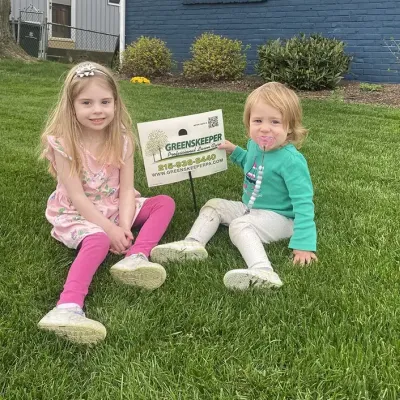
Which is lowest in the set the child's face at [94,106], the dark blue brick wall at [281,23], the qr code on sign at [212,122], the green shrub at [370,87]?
the green shrub at [370,87]

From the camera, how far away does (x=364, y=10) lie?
10469 millimetres

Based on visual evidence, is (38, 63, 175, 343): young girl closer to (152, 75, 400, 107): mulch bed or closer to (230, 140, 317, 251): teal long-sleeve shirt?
(230, 140, 317, 251): teal long-sleeve shirt

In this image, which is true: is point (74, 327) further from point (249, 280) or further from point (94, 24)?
point (94, 24)

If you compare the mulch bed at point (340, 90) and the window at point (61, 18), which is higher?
the window at point (61, 18)

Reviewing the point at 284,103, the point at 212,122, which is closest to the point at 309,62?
the point at 212,122

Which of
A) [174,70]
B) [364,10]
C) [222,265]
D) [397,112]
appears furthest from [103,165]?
[174,70]

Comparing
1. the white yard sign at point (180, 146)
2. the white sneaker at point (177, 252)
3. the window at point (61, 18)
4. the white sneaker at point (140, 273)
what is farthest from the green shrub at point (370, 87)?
the window at point (61, 18)

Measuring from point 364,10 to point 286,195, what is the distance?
8922 millimetres

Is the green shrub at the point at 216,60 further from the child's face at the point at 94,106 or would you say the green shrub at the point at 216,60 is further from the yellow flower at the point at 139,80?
the child's face at the point at 94,106

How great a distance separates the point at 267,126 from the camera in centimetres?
274

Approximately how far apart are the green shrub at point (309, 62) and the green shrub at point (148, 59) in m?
2.73

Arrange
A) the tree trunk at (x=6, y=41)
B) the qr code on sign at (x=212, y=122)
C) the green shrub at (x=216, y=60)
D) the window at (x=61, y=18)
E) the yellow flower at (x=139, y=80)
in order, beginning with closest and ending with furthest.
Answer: the qr code on sign at (x=212, y=122) < the green shrub at (x=216, y=60) < the yellow flower at (x=139, y=80) < the tree trunk at (x=6, y=41) < the window at (x=61, y=18)

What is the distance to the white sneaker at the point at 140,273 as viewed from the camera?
224 cm

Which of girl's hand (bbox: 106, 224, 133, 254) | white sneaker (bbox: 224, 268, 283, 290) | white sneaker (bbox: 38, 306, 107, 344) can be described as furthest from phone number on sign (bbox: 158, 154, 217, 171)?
white sneaker (bbox: 38, 306, 107, 344)
